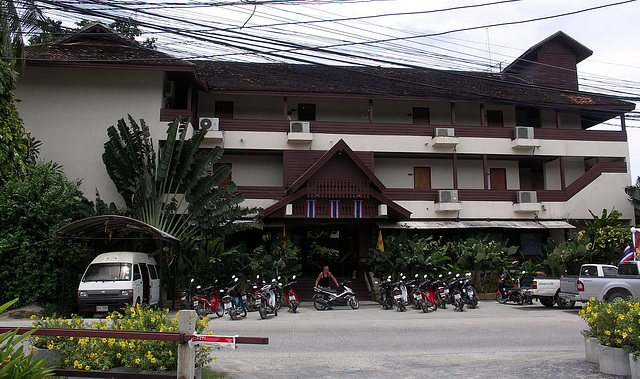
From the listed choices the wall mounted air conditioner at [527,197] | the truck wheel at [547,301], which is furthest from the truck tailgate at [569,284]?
the wall mounted air conditioner at [527,197]

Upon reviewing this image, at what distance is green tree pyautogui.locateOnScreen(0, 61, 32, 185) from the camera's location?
16156mm

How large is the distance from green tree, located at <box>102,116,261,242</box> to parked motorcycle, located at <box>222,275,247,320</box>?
4.22 metres

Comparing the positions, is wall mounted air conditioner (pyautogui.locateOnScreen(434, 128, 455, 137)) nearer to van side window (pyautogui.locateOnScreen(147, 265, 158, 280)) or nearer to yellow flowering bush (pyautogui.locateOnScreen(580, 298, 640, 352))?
van side window (pyautogui.locateOnScreen(147, 265, 158, 280))

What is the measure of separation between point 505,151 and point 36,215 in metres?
20.2

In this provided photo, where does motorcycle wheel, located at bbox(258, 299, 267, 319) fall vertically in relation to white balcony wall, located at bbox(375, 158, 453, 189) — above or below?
below

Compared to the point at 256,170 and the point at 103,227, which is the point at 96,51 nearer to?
the point at 256,170

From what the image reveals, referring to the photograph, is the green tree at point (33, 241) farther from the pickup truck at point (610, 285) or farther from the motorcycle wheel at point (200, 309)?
the pickup truck at point (610, 285)

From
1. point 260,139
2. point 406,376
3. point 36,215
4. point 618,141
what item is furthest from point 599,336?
point 618,141

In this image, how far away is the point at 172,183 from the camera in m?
21.0

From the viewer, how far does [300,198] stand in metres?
21.5

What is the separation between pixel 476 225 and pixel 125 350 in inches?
778

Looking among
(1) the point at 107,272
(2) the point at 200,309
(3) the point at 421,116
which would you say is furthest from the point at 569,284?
(1) the point at 107,272

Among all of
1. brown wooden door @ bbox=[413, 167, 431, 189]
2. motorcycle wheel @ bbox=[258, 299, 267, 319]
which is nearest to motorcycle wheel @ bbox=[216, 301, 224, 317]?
motorcycle wheel @ bbox=[258, 299, 267, 319]

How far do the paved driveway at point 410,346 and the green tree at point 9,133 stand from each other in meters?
8.21
